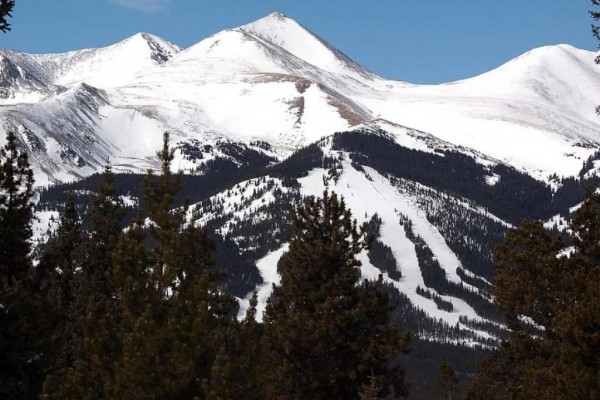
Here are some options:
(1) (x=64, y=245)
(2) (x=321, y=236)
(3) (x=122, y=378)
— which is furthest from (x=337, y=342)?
(1) (x=64, y=245)

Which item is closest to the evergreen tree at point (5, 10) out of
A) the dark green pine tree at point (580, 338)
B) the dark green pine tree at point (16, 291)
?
the dark green pine tree at point (16, 291)

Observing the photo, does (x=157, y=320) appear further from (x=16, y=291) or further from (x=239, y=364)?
(x=16, y=291)

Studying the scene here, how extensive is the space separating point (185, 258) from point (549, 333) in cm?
1627

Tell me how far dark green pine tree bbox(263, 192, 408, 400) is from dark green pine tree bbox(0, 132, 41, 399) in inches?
344

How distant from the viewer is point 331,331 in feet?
91.8

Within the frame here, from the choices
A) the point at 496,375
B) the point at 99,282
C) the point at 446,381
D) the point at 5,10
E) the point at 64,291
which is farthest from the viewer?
the point at 446,381

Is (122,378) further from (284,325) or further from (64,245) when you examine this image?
(64,245)

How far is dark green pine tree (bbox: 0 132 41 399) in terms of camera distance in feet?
66.4

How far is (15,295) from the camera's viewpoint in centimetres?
2038

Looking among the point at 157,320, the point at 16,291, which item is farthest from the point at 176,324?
the point at 16,291

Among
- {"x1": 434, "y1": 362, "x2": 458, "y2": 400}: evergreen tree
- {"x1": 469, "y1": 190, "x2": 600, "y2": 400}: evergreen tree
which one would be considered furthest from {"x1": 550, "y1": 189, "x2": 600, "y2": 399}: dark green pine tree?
{"x1": 434, "y1": 362, "x2": 458, "y2": 400}: evergreen tree

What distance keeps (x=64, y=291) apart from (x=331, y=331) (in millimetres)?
18394

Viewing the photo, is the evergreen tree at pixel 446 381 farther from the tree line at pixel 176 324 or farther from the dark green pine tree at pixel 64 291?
the tree line at pixel 176 324

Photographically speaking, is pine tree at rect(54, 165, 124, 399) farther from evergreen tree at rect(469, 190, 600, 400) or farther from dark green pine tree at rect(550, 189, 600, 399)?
evergreen tree at rect(469, 190, 600, 400)
